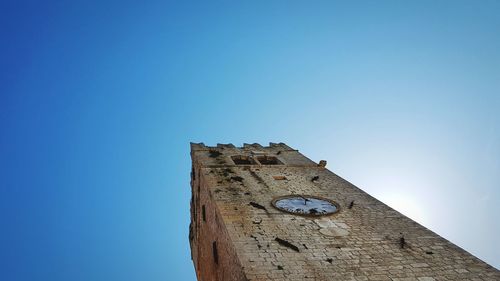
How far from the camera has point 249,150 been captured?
2289 centimetres

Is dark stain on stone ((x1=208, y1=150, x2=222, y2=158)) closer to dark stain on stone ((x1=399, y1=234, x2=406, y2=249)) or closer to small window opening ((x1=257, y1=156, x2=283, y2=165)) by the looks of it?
small window opening ((x1=257, y1=156, x2=283, y2=165))

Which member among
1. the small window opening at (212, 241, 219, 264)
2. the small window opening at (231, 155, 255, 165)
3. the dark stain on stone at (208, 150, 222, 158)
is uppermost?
the dark stain on stone at (208, 150, 222, 158)

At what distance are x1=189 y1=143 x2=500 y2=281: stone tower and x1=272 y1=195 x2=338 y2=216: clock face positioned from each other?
0.01m

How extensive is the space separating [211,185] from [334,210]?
491 centimetres

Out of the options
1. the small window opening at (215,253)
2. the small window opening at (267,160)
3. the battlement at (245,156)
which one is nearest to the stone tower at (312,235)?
the small window opening at (215,253)

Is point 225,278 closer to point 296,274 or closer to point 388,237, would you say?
point 296,274

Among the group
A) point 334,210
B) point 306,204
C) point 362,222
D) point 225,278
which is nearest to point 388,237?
point 362,222

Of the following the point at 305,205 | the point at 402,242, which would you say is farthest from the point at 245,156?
the point at 402,242

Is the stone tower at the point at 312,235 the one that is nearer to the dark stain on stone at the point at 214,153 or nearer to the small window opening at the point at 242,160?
the small window opening at the point at 242,160

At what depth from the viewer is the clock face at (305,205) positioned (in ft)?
43.7

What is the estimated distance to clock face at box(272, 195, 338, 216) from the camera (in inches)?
525

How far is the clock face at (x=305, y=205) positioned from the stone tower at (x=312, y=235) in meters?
0.01

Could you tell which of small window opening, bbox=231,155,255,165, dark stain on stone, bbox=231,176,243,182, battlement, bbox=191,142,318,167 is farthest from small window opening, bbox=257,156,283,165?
dark stain on stone, bbox=231,176,243,182

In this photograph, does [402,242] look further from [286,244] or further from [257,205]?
[257,205]
